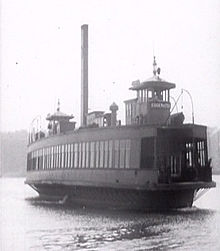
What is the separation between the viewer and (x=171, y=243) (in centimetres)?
1249

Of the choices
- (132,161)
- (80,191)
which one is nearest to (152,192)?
(132,161)

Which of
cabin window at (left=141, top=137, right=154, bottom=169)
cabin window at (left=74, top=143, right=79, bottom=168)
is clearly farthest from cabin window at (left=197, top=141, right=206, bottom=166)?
cabin window at (left=74, top=143, right=79, bottom=168)

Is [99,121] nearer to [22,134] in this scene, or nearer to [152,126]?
[152,126]

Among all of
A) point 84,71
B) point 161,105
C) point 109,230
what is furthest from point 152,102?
point 84,71

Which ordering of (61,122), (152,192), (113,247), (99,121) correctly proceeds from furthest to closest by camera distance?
(61,122)
(99,121)
(152,192)
(113,247)

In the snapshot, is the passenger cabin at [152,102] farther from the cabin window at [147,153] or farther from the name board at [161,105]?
the cabin window at [147,153]

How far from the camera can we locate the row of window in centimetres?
2022

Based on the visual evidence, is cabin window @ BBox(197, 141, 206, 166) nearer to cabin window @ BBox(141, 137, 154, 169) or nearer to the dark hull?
the dark hull

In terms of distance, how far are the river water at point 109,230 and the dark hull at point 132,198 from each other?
48 centimetres

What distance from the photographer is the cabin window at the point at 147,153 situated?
19234 mm

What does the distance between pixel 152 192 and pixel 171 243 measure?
629cm

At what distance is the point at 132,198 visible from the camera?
1942cm

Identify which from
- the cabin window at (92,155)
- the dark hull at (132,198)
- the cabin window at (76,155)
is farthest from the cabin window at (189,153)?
the cabin window at (76,155)

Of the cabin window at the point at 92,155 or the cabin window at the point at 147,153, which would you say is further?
the cabin window at the point at 92,155
